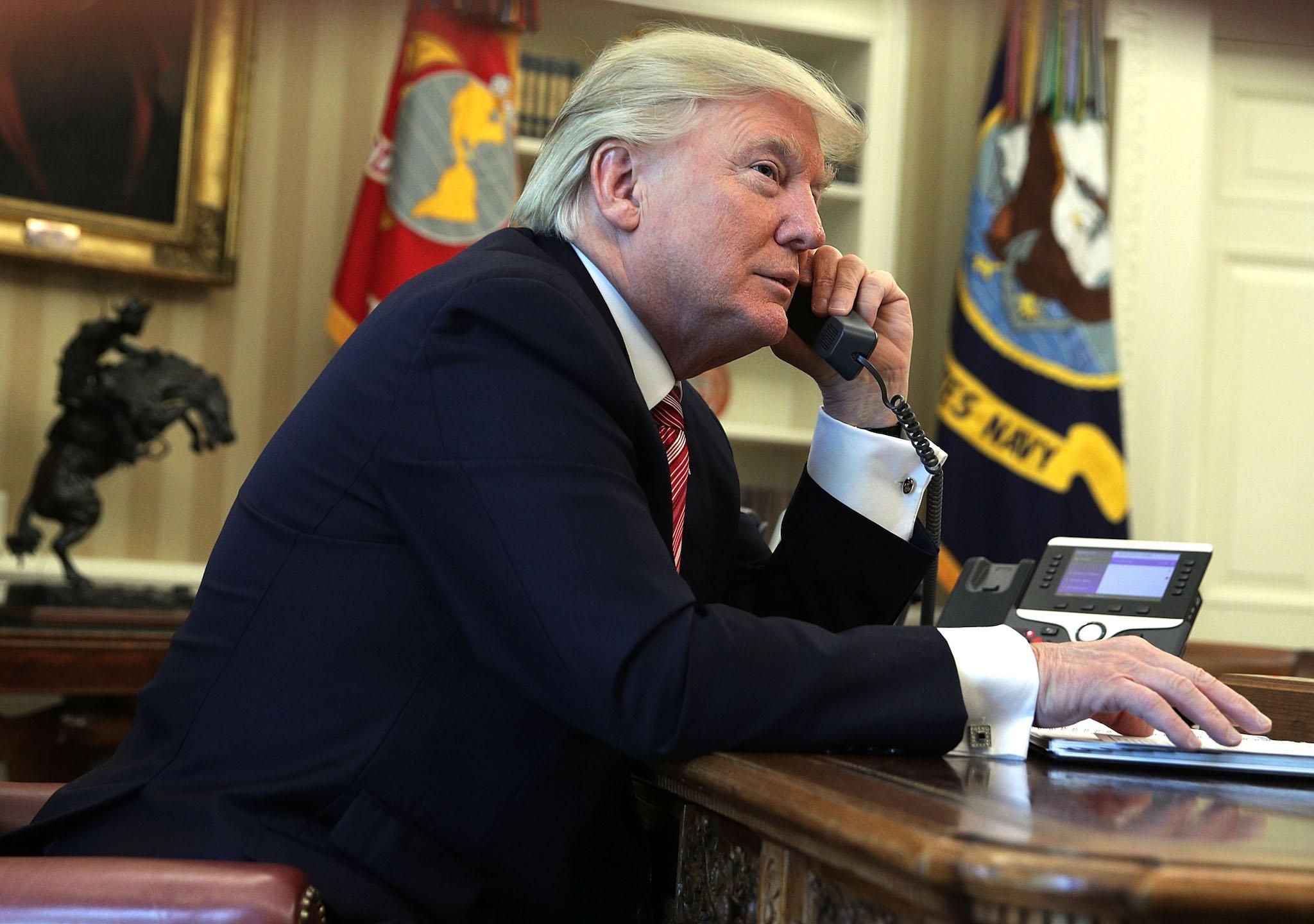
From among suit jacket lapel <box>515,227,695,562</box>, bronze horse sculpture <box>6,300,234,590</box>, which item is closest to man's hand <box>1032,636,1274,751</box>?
suit jacket lapel <box>515,227,695,562</box>

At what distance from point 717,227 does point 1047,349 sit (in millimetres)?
2679

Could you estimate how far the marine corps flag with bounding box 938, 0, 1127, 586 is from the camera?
12.3ft

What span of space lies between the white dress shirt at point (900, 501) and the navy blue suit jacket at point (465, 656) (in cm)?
4

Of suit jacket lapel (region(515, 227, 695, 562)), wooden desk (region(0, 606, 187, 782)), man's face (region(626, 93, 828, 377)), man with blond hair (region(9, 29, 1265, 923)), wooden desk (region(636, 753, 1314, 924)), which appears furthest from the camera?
wooden desk (region(0, 606, 187, 782))

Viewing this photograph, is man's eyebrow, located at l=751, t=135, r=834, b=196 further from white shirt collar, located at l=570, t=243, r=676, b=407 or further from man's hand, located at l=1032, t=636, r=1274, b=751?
man's hand, located at l=1032, t=636, r=1274, b=751

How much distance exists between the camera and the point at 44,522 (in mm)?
3436

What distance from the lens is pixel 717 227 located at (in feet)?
4.29

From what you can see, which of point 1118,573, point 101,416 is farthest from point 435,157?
point 1118,573

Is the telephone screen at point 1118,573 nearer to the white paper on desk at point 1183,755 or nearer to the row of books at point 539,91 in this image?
the white paper on desk at point 1183,755

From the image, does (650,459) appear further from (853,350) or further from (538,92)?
(538,92)

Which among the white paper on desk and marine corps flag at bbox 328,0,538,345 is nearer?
the white paper on desk

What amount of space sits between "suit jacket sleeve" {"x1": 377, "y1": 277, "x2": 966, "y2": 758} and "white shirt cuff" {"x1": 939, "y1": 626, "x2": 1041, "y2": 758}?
0.08 feet

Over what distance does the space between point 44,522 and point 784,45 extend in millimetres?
2517

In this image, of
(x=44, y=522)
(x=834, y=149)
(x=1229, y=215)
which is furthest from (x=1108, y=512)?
(x=44, y=522)
